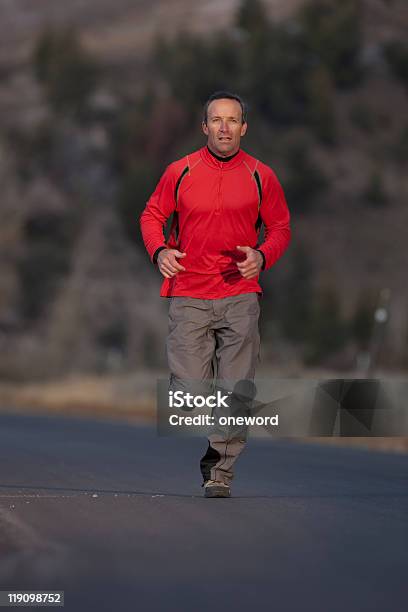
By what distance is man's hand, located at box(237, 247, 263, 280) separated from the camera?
9.66 metres

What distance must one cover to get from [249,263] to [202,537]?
2.12m

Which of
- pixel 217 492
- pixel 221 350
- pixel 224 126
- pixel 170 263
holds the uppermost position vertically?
pixel 224 126

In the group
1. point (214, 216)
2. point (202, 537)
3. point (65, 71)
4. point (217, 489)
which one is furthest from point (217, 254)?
point (65, 71)

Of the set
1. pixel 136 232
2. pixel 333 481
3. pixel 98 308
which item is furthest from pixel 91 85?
pixel 333 481

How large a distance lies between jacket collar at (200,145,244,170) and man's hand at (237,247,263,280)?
1.76 ft

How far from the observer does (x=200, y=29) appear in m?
125

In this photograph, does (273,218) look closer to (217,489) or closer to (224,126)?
(224,126)

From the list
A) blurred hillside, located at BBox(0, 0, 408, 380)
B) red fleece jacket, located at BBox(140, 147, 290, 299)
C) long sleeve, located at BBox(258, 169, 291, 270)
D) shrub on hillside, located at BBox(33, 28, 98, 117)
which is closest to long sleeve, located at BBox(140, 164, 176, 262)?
red fleece jacket, located at BBox(140, 147, 290, 299)

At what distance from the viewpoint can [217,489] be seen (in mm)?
9992

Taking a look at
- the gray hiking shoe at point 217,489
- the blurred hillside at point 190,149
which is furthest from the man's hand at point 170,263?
the blurred hillside at point 190,149

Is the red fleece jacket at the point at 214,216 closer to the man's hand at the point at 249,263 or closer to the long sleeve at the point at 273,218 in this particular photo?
the long sleeve at the point at 273,218

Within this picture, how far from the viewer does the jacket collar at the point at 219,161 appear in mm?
9984

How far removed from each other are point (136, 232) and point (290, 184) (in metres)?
9.19

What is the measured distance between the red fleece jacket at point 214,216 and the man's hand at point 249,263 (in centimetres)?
15
